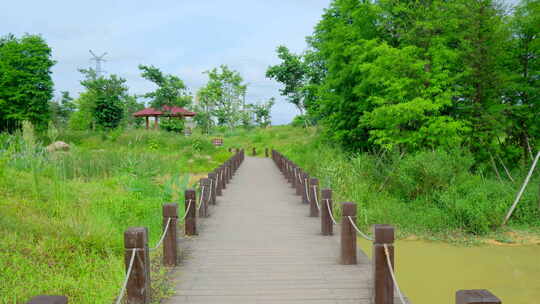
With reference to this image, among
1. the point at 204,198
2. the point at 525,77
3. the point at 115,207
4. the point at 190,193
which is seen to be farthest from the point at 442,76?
the point at 115,207

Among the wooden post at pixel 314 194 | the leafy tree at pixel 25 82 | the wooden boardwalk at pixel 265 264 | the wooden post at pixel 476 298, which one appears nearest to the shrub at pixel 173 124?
the leafy tree at pixel 25 82

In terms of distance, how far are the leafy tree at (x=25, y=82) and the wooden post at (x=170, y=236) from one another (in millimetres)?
32772

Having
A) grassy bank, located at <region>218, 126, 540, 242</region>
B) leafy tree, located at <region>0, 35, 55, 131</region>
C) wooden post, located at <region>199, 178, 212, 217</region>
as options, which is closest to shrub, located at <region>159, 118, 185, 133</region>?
leafy tree, located at <region>0, 35, 55, 131</region>

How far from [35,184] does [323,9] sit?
A: 17.7 metres

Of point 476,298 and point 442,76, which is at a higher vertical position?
point 442,76

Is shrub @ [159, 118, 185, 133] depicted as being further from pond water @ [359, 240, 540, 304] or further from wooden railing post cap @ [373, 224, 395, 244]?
wooden railing post cap @ [373, 224, 395, 244]

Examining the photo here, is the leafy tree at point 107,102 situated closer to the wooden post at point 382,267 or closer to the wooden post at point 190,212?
the wooden post at point 190,212

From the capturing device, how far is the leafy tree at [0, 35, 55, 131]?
33562 mm

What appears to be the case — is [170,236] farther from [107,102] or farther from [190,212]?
[107,102]

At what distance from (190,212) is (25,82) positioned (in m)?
33.8

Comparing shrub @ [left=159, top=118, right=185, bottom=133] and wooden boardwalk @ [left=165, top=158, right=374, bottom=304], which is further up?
shrub @ [left=159, top=118, right=185, bottom=133]

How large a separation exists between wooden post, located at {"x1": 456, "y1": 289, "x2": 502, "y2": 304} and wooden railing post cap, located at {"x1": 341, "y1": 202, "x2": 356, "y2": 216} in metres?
2.78

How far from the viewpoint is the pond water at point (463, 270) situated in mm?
6023

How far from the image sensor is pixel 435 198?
1044cm
